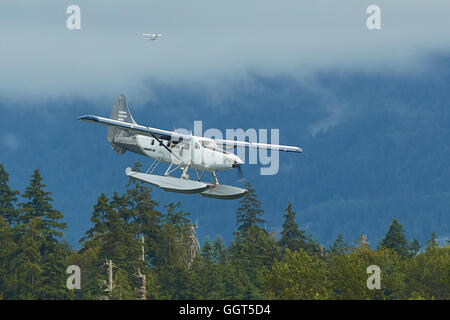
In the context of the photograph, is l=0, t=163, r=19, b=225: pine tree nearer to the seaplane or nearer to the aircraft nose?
the seaplane

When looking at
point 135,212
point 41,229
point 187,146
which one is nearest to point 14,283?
point 41,229

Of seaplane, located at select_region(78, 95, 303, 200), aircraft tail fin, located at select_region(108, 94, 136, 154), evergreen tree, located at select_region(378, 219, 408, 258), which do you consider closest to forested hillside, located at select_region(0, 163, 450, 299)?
evergreen tree, located at select_region(378, 219, 408, 258)

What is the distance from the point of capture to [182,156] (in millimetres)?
68438

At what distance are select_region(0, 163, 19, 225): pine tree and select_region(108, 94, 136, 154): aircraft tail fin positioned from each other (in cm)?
4355

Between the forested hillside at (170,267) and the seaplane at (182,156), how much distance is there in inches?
838

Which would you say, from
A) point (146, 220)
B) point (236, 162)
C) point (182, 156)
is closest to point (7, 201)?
point (146, 220)

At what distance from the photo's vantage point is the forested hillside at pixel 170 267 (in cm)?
9225

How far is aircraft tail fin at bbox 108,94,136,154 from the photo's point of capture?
75106mm

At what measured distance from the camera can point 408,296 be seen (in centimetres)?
9844

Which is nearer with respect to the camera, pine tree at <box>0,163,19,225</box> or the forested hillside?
the forested hillside

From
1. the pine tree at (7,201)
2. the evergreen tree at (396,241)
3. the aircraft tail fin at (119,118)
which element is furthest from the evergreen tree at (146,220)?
the aircraft tail fin at (119,118)
